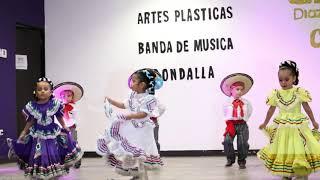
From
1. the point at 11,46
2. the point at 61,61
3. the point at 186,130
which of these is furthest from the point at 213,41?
the point at 11,46

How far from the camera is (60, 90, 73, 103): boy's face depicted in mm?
8094

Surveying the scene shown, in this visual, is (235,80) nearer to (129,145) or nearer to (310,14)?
(310,14)

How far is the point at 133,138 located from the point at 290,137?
5.35 feet

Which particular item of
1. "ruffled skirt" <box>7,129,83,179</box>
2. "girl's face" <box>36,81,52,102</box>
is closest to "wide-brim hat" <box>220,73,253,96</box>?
"ruffled skirt" <box>7,129,83,179</box>

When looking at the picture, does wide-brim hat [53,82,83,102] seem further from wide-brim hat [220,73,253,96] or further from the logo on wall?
the logo on wall

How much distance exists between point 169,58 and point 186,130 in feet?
4.40

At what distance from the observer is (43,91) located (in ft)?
17.9

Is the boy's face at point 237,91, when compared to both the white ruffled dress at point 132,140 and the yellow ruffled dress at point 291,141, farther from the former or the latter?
the white ruffled dress at point 132,140

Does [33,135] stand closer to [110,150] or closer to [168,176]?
[110,150]

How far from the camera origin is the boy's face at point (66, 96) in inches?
319

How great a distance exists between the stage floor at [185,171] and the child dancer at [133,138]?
0.86 meters

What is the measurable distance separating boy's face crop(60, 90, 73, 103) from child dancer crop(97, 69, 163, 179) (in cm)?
267

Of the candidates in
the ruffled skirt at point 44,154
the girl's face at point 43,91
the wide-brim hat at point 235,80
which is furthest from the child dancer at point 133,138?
the wide-brim hat at point 235,80

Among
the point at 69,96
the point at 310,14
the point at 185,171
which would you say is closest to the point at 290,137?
the point at 185,171
